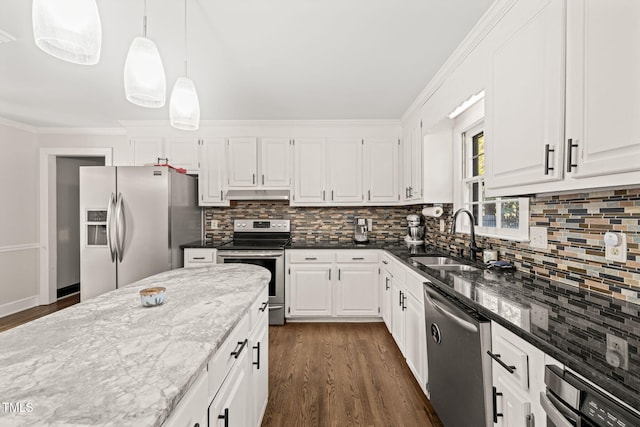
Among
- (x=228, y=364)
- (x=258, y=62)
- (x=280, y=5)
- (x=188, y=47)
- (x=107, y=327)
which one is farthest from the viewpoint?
(x=258, y=62)

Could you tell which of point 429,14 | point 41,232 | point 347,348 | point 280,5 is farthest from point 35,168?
point 429,14

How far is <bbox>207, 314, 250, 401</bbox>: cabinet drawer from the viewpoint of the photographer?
974 millimetres

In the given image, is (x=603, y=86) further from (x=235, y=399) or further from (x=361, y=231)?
(x=361, y=231)

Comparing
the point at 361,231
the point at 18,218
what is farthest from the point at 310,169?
the point at 18,218

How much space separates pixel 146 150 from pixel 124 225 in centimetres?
118

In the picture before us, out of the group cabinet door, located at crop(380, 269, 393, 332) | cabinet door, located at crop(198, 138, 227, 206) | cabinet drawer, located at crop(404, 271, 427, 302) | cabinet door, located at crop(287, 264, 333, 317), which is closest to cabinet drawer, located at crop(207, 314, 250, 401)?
cabinet drawer, located at crop(404, 271, 427, 302)

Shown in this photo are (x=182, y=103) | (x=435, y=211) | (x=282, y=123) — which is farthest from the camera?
(x=282, y=123)

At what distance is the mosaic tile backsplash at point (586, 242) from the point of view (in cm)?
123

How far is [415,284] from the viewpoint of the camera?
2.20 metres

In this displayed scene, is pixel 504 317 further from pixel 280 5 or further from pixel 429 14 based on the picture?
pixel 280 5

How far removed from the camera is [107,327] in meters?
1.02

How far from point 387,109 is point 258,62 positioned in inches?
63.5

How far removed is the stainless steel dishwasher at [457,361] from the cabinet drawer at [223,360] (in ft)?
3.35

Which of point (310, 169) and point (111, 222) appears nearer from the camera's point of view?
point (111, 222)
